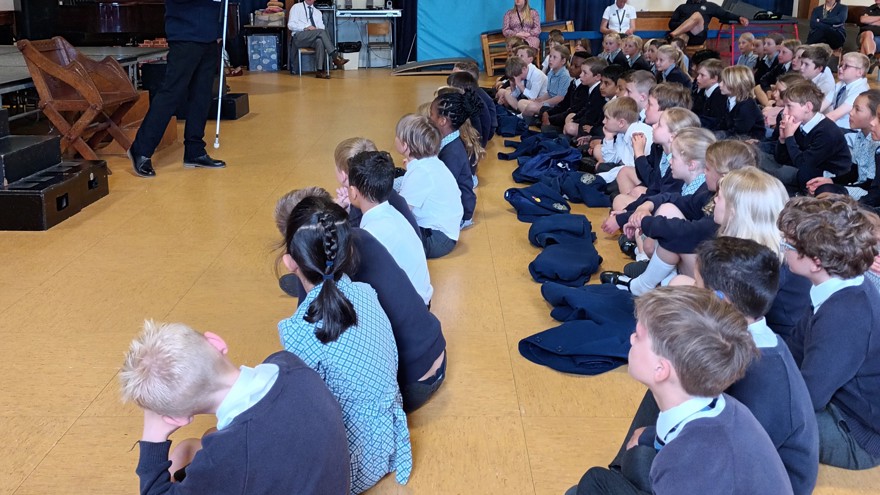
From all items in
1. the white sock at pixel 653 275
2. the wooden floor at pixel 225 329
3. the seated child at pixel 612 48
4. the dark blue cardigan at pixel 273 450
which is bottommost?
the wooden floor at pixel 225 329

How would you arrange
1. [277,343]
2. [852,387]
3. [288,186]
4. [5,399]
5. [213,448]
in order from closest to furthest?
[213,448]
[852,387]
[5,399]
[277,343]
[288,186]

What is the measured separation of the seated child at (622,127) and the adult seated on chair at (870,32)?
21.6ft

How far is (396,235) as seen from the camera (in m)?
2.98

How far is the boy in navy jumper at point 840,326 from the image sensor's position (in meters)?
2.26

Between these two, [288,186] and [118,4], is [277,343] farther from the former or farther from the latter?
[118,4]

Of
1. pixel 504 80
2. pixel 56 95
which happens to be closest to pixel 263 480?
pixel 56 95

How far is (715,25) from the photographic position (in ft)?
40.8

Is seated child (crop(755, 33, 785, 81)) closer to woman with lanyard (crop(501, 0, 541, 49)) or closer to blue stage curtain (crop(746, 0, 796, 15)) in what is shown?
woman with lanyard (crop(501, 0, 541, 49))

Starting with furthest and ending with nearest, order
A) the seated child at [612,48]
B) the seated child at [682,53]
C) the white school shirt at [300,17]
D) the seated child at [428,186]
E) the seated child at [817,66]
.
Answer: the white school shirt at [300,17]
the seated child at [612,48]
the seated child at [682,53]
the seated child at [817,66]
the seated child at [428,186]

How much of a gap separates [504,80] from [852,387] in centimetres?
702

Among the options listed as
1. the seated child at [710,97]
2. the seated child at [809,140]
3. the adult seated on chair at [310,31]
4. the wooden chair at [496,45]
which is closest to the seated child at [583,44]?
the wooden chair at [496,45]

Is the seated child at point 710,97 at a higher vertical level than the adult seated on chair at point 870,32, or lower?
lower

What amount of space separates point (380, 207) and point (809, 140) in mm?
2912

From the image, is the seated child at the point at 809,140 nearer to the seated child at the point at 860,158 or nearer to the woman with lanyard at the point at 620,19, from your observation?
the seated child at the point at 860,158
